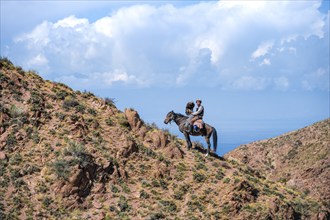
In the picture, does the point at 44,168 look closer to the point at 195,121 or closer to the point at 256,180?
the point at 195,121

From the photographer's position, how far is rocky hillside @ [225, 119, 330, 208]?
52.1 meters

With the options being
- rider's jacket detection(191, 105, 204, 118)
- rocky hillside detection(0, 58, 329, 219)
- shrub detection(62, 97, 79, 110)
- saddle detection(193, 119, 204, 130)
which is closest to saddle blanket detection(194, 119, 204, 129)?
saddle detection(193, 119, 204, 130)

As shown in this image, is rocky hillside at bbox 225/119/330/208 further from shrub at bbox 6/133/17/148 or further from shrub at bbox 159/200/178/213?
shrub at bbox 6/133/17/148

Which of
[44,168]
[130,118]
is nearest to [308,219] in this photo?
[130,118]

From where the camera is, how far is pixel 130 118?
3409cm

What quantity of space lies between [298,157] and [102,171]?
140ft

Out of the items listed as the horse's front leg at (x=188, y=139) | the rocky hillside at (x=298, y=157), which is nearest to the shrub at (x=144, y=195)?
the horse's front leg at (x=188, y=139)

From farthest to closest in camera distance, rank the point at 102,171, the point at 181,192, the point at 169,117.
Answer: the point at 169,117
the point at 181,192
the point at 102,171

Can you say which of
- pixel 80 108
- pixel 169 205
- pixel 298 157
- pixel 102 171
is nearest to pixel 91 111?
pixel 80 108

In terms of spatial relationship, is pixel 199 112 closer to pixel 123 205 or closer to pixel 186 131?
pixel 186 131

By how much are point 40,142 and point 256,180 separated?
1554 cm

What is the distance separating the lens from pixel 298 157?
6456 cm

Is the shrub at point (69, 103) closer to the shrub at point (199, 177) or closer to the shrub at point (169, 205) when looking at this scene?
the shrub at point (199, 177)

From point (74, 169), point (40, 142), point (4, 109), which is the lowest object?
point (74, 169)
